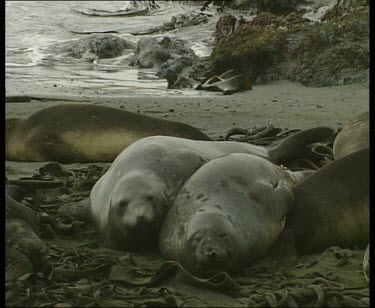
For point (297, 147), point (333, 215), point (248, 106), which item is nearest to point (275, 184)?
point (333, 215)

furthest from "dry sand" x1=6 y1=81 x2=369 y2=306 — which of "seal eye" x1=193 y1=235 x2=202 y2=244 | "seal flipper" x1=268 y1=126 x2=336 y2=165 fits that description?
"seal flipper" x1=268 y1=126 x2=336 y2=165

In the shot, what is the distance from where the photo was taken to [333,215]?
12.7 ft

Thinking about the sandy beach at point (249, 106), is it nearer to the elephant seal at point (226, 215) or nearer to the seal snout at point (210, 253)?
the elephant seal at point (226, 215)

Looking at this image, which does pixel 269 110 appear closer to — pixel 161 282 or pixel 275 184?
pixel 275 184

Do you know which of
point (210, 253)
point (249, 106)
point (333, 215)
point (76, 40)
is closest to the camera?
point (210, 253)

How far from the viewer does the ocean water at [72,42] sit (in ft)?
37.8

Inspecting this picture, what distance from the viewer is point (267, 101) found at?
31.8ft

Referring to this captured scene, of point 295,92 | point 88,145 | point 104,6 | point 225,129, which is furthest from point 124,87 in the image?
point 104,6

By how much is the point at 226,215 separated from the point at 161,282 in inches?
15.7

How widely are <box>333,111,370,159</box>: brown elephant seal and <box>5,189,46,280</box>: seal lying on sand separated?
6.58ft

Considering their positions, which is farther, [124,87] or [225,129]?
[124,87]

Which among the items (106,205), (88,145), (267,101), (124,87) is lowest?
(124,87)

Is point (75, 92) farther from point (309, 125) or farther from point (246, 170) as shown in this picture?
point (246, 170)

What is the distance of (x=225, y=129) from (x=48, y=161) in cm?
184
